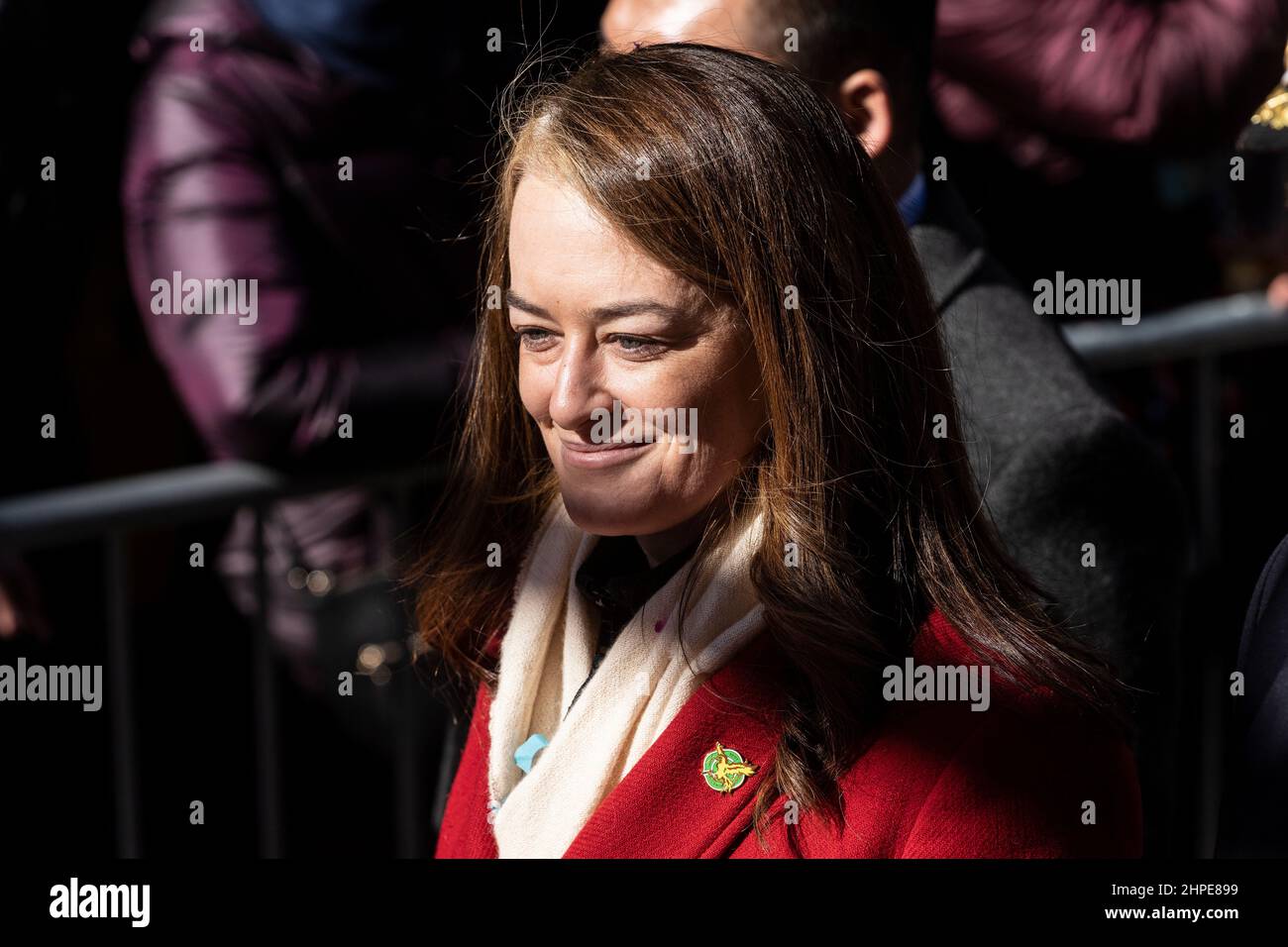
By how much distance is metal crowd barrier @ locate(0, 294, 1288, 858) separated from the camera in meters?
2.98

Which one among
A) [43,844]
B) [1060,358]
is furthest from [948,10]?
[43,844]

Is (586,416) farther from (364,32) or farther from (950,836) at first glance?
(364,32)

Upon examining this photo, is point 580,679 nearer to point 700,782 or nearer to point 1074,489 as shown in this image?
point 700,782

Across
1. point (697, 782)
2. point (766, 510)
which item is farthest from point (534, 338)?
point (697, 782)

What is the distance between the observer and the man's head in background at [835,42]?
86.9 inches

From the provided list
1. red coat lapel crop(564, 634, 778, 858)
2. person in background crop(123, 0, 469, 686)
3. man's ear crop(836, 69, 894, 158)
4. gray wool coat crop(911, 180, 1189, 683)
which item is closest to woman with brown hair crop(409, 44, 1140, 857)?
red coat lapel crop(564, 634, 778, 858)

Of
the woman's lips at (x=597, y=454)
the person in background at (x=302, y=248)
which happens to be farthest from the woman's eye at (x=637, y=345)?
the person in background at (x=302, y=248)

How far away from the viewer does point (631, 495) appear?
70.7 inches

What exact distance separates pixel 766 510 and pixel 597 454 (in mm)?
197

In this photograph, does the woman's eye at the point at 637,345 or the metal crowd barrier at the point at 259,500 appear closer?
the woman's eye at the point at 637,345

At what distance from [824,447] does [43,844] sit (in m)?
2.18

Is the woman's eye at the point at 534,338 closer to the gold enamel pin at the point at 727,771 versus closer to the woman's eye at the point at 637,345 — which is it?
the woman's eye at the point at 637,345
